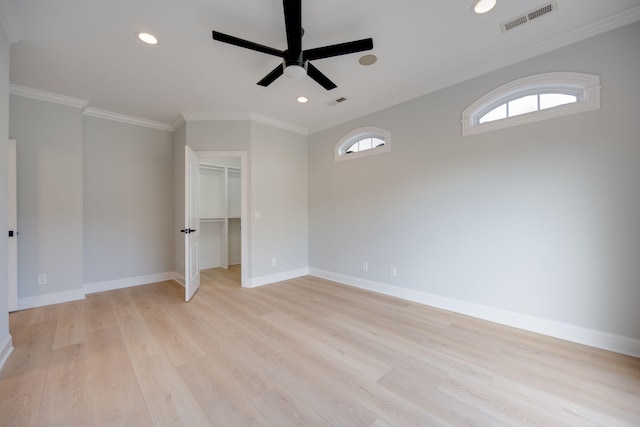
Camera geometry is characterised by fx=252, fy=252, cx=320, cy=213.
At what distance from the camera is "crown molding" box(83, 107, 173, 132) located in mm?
3893

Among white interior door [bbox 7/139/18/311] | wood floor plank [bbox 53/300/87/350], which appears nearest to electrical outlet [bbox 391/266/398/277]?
wood floor plank [bbox 53/300/87/350]

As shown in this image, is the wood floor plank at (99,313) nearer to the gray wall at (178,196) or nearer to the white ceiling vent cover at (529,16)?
the gray wall at (178,196)

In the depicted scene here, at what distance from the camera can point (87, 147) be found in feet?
12.8

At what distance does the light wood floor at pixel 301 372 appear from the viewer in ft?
5.09

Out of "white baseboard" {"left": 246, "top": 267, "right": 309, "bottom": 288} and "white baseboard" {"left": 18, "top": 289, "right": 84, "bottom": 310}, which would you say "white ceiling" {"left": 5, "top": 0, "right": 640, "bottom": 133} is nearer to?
"white baseboard" {"left": 18, "top": 289, "right": 84, "bottom": 310}

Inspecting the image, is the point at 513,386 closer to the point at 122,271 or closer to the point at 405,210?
the point at 405,210

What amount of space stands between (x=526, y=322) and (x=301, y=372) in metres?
2.37

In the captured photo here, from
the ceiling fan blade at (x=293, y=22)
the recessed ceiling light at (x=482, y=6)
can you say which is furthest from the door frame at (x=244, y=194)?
the recessed ceiling light at (x=482, y=6)

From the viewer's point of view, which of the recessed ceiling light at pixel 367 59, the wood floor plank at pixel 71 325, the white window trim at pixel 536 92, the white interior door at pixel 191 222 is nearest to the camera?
the white window trim at pixel 536 92

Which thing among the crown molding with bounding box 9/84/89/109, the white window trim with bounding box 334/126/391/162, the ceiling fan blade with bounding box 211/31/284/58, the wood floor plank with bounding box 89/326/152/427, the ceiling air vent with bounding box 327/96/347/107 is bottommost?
the wood floor plank with bounding box 89/326/152/427

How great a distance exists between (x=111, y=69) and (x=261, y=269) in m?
3.24

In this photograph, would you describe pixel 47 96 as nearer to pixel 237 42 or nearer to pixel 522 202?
pixel 237 42

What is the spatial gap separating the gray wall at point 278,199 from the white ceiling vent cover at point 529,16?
3.36 metres

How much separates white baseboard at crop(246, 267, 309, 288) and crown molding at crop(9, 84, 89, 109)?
3516 millimetres
